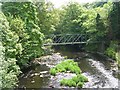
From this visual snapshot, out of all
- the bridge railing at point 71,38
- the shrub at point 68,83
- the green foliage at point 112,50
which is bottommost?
the shrub at point 68,83

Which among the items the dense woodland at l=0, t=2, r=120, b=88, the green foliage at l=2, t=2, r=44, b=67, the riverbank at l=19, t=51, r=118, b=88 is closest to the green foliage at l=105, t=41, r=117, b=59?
the dense woodland at l=0, t=2, r=120, b=88

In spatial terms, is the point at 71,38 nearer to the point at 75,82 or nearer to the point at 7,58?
the point at 75,82

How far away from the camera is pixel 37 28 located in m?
26.5

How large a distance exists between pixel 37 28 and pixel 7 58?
11.1 metres

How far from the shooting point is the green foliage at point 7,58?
13249 millimetres

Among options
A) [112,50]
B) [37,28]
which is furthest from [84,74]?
[112,50]

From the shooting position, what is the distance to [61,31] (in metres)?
47.7

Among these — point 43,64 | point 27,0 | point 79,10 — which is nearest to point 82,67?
point 43,64

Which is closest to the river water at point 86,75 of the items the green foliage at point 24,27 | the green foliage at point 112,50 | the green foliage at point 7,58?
the green foliage at point 24,27

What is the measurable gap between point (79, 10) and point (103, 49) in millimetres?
12850

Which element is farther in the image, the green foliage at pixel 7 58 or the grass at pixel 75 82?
the grass at pixel 75 82

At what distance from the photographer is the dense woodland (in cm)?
1592

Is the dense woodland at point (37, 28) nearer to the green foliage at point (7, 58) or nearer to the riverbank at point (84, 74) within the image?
the green foliage at point (7, 58)

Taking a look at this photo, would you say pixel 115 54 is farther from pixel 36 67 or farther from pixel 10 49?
pixel 10 49
